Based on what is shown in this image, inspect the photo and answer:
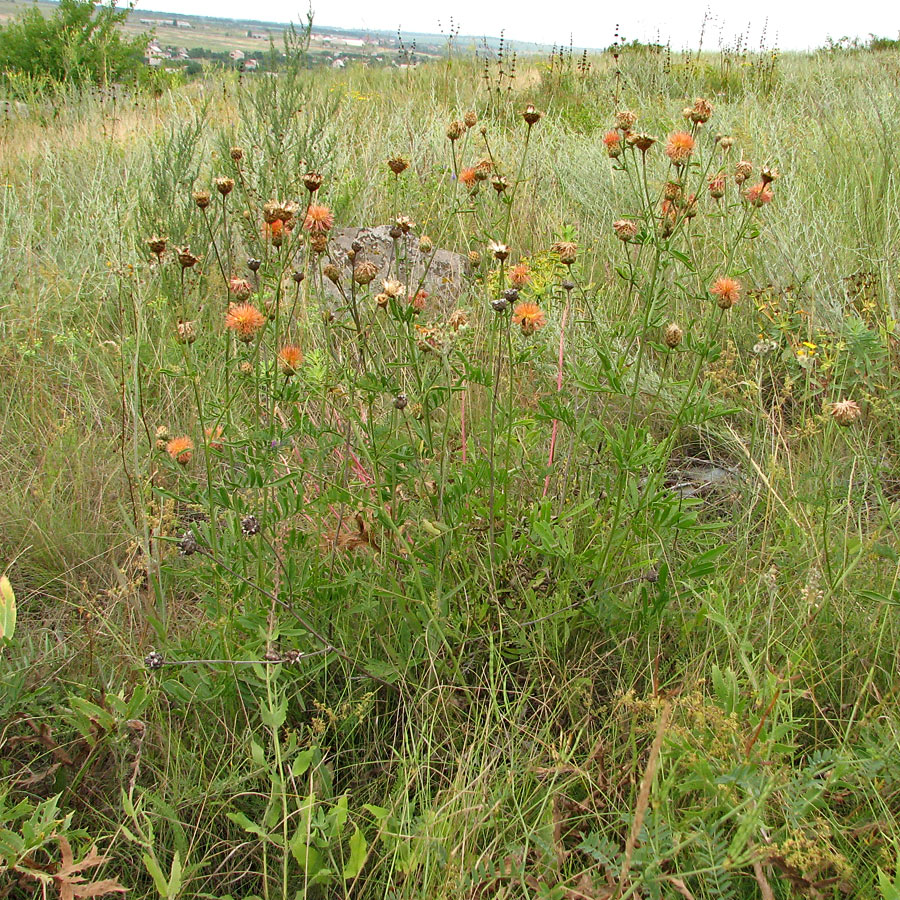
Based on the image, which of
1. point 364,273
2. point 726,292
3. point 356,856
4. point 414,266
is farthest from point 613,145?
point 414,266

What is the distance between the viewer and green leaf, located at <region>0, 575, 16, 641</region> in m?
1.34

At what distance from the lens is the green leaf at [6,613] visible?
1.34 meters

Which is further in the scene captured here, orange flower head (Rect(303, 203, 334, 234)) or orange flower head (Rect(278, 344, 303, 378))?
orange flower head (Rect(303, 203, 334, 234))

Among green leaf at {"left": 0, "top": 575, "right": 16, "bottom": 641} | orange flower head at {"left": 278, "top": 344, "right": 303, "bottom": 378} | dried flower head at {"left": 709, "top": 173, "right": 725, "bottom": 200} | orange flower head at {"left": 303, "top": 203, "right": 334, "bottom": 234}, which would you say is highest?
dried flower head at {"left": 709, "top": 173, "right": 725, "bottom": 200}

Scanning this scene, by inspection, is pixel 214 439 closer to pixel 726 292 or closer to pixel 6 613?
pixel 6 613

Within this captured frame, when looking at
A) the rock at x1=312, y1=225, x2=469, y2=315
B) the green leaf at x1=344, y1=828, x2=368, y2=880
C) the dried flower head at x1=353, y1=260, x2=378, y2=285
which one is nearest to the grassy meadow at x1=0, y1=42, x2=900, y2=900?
the green leaf at x1=344, y1=828, x2=368, y2=880

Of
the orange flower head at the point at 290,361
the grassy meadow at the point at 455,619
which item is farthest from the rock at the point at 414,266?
the orange flower head at the point at 290,361

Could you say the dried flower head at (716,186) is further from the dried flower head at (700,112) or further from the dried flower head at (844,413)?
the dried flower head at (844,413)

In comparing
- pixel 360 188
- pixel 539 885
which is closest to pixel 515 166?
pixel 360 188

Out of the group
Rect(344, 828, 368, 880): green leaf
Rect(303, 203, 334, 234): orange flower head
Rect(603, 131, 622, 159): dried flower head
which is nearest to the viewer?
Rect(344, 828, 368, 880): green leaf

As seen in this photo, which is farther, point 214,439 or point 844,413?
point 214,439

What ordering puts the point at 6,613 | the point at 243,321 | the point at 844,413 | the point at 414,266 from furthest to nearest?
the point at 414,266, the point at 243,321, the point at 844,413, the point at 6,613

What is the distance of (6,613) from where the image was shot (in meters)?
1.36

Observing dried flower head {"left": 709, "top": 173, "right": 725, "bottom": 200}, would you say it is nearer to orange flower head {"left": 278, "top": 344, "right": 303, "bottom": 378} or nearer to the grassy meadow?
the grassy meadow
